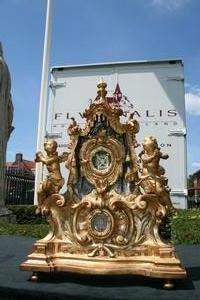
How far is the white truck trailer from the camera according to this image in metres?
11.2

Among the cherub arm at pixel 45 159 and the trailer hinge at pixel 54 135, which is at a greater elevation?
the trailer hinge at pixel 54 135

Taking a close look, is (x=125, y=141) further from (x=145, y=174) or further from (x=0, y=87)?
(x=0, y=87)

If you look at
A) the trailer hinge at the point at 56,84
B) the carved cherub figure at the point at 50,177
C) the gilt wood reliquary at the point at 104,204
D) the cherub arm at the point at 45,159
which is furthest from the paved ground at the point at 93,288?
the trailer hinge at the point at 56,84

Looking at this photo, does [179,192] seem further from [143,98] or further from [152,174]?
[152,174]

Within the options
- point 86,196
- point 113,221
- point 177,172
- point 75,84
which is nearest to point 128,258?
point 113,221

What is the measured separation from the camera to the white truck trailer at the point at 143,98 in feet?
36.7

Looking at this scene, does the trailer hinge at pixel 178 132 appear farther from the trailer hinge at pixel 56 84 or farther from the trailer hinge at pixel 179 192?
the trailer hinge at pixel 56 84

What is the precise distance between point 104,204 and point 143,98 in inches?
292

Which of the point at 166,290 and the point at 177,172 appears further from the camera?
the point at 177,172

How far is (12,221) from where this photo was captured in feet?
36.4

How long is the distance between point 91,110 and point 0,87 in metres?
6.69

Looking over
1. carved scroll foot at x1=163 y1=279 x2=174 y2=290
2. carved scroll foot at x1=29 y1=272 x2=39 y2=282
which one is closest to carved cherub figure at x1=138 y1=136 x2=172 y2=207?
carved scroll foot at x1=163 y1=279 x2=174 y2=290

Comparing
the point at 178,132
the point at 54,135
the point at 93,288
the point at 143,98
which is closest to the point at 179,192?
the point at 178,132

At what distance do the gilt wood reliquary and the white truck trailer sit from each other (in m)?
6.43
